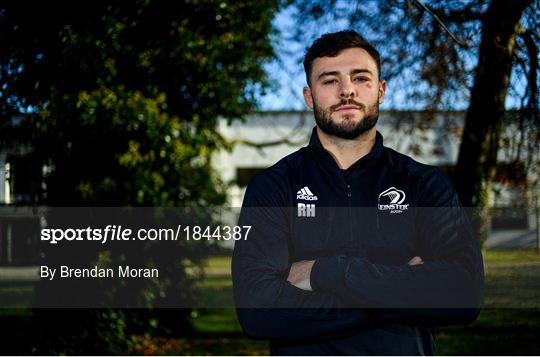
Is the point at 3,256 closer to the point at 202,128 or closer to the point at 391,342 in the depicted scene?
the point at 202,128

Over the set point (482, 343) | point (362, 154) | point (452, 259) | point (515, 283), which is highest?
point (362, 154)

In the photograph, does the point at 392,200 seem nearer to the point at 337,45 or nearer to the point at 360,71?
the point at 360,71

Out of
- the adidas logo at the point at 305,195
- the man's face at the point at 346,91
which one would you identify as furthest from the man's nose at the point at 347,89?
the adidas logo at the point at 305,195

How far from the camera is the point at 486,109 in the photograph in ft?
22.7

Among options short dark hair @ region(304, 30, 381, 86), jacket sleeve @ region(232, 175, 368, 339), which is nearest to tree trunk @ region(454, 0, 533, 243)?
short dark hair @ region(304, 30, 381, 86)

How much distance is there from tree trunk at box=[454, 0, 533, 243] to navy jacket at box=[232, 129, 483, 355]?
351 centimetres

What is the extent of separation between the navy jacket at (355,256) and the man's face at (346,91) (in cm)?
15

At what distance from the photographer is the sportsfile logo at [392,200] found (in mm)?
2676

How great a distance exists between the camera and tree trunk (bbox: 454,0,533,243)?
582 cm

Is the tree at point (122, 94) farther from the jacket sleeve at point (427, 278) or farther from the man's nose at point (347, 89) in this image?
the jacket sleeve at point (427, 278)

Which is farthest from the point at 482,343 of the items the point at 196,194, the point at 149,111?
the point at 149,111

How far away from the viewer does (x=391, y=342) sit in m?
2.62

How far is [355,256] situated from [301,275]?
26cm

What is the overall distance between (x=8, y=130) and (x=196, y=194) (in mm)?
2878
